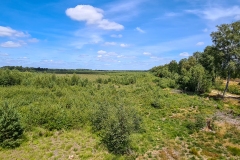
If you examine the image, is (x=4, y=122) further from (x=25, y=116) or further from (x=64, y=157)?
(x=64, y=157)

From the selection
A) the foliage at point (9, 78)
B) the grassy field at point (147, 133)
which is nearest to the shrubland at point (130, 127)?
Result: the grassy field at point (147, 133)

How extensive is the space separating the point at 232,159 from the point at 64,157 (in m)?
18.5

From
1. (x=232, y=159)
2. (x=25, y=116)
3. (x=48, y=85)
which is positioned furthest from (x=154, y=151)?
(x=48, y=85)

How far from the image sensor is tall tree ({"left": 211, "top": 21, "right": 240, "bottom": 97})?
36.9 m

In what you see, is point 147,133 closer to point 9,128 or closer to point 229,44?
point 9,128

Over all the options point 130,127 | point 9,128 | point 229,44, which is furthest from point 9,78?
point 229,44

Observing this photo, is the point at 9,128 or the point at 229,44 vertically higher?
the point at 229,44

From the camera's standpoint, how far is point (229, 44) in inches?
1508

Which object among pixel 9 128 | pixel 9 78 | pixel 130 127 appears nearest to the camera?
pixel 130 127

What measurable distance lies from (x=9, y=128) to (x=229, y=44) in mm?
43882

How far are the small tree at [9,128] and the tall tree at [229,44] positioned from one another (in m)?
40.9

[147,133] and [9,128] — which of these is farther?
[147,133]

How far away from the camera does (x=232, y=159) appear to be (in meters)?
18.2

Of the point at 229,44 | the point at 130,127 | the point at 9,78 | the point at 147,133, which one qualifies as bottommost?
the point at 147,133
